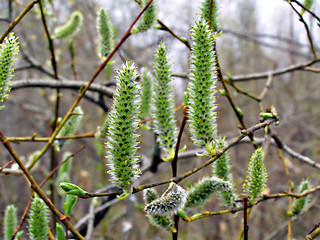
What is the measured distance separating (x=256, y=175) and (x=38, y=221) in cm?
83

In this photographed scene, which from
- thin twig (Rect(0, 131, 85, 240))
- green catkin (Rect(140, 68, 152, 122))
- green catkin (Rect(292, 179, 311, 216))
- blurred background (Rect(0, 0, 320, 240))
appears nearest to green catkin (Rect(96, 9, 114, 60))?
green catkin (Rect(140, 68, 152, 122))

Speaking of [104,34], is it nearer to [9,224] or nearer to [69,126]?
[69,126]

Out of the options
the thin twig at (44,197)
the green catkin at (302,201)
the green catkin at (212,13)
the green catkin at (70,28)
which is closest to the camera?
the thin twig at (44,197)

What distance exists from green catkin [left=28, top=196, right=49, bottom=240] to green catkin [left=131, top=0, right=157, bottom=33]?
2.96 feet

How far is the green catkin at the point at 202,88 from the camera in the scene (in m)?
0.91

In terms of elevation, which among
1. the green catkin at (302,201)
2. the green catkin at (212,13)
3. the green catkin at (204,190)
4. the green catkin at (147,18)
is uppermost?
the green catkin at (147,18)

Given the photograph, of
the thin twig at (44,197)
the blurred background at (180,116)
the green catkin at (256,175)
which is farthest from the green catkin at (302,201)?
the blurred background at (180,116)

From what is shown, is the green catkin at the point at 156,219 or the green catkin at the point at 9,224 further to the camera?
the green catkin at the point at 9,224

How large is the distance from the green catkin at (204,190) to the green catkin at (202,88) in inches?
6.2

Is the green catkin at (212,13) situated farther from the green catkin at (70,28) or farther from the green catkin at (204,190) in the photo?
the green catkin at (70,28)

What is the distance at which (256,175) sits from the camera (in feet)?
3.56

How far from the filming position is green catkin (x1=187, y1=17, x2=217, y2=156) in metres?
0.91

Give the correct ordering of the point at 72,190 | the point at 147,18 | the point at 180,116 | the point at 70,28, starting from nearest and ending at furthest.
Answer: the point at 72,190 < the point at 147,18 < the point at 70,28 < the point at 180,116

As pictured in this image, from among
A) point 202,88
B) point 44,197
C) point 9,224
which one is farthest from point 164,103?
point 9,224
